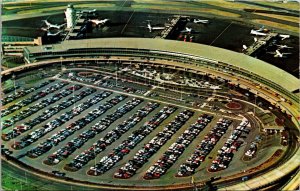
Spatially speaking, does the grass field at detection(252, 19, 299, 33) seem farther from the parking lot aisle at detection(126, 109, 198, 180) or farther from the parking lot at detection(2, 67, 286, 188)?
the parking lot aisle at detection(126, 109, 198, 180)

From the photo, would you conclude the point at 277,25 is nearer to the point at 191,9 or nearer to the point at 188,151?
the point at 191,9

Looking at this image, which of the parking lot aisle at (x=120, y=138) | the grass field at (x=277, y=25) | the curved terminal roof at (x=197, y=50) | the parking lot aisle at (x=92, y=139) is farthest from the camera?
the grass field at (x=277, y=25)

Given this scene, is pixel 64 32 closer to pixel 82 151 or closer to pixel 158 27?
pixel 158 27

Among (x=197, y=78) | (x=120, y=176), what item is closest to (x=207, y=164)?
(x=120, y=176)

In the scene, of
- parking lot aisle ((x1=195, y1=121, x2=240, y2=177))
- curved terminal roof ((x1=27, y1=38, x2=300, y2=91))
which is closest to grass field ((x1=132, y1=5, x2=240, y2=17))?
curved terminal roof ((x1=27, y1=38, x2=300, y2=91))

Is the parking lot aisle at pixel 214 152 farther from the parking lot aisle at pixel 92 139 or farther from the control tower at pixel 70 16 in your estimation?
the control tower at pixel 70 16

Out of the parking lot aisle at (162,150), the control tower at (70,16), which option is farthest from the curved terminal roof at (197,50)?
the parking lot aisle at (162,150)
